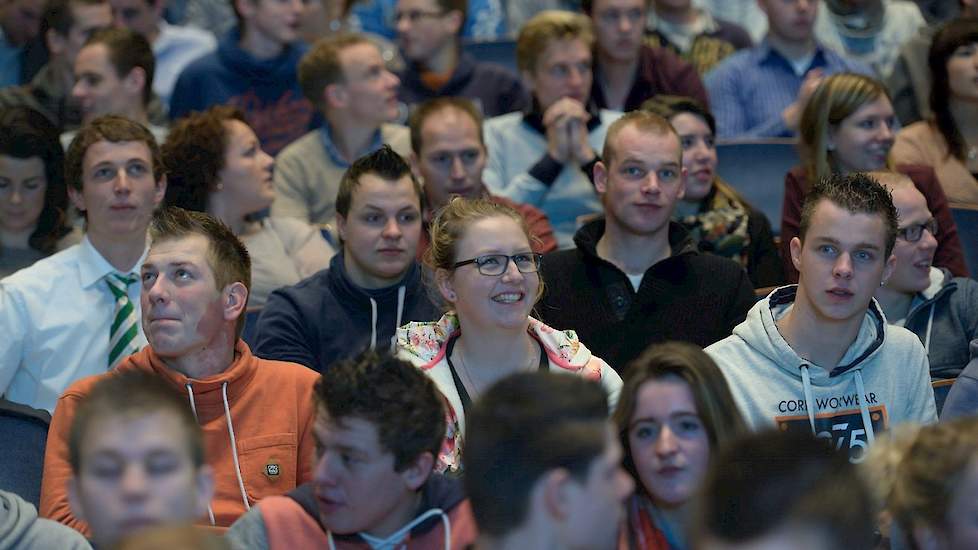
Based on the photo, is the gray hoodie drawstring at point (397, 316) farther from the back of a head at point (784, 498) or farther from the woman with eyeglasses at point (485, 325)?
the back of a head at point (784, 498)

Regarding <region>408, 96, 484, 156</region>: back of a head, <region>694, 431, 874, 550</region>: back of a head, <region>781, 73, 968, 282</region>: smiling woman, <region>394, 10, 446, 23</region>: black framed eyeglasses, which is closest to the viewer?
<region>694, 431, 874, 550</region>: back of a head

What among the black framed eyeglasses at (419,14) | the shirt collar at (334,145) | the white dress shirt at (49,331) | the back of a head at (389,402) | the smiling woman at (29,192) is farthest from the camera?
the black framed eyeglasses at (419,14)

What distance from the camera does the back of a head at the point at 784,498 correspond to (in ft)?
6.46

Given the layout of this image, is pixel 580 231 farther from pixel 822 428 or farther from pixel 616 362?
pixel 822 428

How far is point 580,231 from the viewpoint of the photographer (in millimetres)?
3984

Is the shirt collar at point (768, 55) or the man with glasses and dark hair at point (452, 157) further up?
the shirt collar at point (768, 55)

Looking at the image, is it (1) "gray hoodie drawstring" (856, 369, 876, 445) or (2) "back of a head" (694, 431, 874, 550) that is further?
(1) "gray hoodie drawstring" (856, 369, 876, 445)

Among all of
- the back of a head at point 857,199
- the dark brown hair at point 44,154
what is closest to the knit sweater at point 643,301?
the back of a head at point 857,199

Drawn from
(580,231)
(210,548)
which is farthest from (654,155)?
(210,548)

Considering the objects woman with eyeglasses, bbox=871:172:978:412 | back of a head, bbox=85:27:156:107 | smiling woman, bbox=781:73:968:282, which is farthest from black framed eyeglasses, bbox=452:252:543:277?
back of a head, bbox=85:27:156:107

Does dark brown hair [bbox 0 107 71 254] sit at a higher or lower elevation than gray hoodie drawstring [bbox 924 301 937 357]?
higher

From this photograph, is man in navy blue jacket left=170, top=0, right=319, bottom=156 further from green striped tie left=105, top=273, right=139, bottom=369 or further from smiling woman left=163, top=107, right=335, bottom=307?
green striped tie left=105, top=273, right=139, bottom=369

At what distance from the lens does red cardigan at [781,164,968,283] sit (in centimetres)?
420

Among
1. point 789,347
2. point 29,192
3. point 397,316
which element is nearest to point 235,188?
point 29,192
